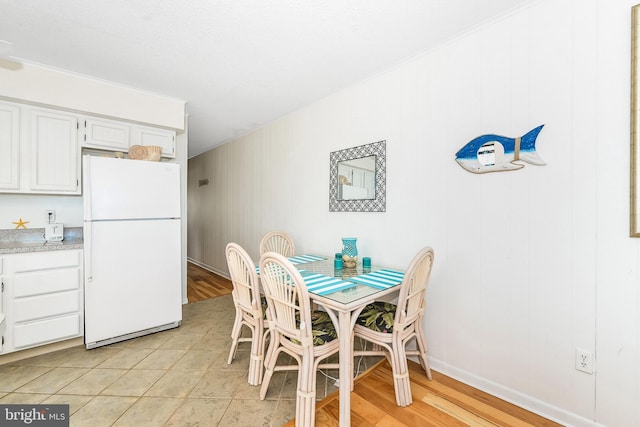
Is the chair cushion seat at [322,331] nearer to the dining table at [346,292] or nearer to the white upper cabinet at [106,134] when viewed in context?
the dining table at [346,292]

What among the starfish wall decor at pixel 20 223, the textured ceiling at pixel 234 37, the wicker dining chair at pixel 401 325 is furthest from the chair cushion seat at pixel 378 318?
the starfish wall decor at pixel 20 223

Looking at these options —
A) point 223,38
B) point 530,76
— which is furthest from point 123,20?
point 530,76

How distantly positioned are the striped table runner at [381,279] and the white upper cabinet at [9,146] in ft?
9.54

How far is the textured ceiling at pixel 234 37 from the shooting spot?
161 centimetres

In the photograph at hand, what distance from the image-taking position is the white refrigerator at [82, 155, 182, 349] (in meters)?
2.24

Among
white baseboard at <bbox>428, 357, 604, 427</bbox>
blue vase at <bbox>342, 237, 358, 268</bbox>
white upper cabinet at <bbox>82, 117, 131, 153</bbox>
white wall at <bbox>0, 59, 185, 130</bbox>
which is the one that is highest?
white wall at <bbox>0, 59, 185, 130</bbox>

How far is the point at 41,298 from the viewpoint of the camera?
2.13 m

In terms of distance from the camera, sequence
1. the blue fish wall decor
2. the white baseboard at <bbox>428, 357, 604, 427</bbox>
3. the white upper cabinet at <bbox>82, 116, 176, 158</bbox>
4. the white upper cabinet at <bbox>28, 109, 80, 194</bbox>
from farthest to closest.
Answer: the white upper cabinet at <bbox>82, 116, 176, 158</bbox> < the white upper cabinet at <bbox>28, 109, 80, 194</bbox> < the blue fish wall decor < the white baseboard at <bbox>428, 357, 604, 427</bbox>

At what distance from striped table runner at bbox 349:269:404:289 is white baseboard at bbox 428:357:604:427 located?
27.7 inches

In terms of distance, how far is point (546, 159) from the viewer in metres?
1.53

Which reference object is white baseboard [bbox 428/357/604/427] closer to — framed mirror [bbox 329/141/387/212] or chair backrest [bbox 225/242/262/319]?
framed mirror [bbox 329/141/387/212]

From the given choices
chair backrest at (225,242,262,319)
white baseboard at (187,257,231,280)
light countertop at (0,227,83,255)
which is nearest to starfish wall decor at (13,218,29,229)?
A: light countertop at (0,227,83,255)

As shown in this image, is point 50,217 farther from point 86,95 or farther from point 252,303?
point 252,303

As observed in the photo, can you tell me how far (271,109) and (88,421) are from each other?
120 inches
